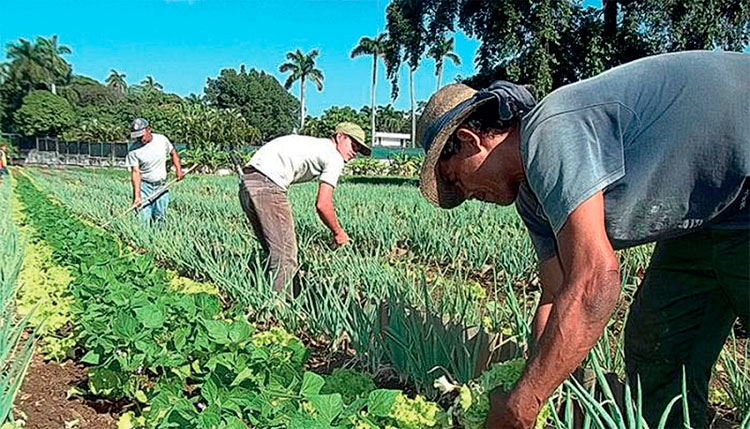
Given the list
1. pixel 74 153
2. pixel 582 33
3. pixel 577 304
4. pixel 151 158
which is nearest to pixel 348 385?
pixel 577 304

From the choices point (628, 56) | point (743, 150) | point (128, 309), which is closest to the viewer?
point (743, 150)

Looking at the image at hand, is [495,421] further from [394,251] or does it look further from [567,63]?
[567,63]

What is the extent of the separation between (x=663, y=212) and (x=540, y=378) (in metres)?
0.50

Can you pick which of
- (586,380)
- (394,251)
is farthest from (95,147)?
(586,380)

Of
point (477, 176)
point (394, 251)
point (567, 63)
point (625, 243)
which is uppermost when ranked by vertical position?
point (567, 63)

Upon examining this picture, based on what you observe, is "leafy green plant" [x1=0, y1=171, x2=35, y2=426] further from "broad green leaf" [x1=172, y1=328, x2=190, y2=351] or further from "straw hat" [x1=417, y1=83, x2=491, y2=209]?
"straw hat" [x1=417, y1=83, x2=491, y2=209]

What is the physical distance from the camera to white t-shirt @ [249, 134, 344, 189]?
12.0 feet

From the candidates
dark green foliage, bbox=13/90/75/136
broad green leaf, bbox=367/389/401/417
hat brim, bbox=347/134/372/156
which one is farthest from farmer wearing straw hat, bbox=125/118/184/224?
dark green foliage, bbox=13/90/75/136

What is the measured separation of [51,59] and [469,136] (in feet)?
216

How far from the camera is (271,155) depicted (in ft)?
12.2

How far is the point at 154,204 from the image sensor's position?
21.1 feet

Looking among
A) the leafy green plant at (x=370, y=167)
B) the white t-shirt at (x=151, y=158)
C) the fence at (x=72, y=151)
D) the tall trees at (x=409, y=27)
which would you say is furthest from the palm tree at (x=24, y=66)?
the white t-shirt at (x=151, y=158)

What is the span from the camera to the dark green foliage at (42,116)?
48938 mm

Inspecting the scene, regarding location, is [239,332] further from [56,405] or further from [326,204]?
[326,204]
